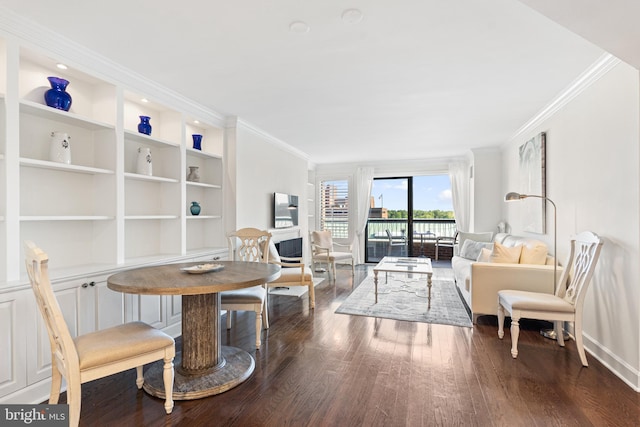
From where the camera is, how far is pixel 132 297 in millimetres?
2693

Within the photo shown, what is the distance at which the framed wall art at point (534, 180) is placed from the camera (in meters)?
3.81

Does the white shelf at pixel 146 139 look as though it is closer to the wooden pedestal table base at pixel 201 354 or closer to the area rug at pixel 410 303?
the wooden pedestal table base at pixel 201 354

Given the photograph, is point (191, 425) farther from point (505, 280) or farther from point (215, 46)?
point (505, 280)

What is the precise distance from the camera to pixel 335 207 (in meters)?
7.73

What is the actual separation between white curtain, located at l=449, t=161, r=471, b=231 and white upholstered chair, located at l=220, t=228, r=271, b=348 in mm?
4622

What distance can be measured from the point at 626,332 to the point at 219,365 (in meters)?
3.04

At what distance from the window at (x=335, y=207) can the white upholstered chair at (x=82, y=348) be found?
586cm

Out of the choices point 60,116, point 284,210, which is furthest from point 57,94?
point 284,210

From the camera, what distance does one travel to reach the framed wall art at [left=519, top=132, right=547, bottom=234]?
12.5 feet

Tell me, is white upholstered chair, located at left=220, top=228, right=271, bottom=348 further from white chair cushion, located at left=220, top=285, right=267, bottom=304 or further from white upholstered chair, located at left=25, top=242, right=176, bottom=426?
white upholstered chair, located at left=25, top=242, right=176, bottom=426

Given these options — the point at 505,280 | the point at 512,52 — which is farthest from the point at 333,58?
the point at 505,280

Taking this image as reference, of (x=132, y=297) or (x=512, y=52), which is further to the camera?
(x=132, y=297)

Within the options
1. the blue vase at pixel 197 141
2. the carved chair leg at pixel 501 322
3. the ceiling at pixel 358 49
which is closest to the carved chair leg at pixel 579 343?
the carved chair leg at pixel 501 322

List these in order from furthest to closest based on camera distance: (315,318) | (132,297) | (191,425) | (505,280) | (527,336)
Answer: (315,318), (505,280), (527,336), (132,297), (191,425)
